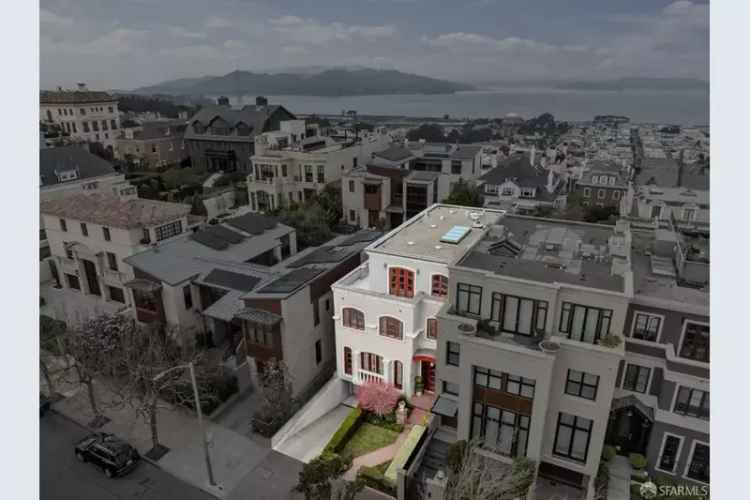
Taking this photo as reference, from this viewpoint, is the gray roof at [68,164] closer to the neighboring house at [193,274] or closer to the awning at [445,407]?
the neighboring house at [193,274]

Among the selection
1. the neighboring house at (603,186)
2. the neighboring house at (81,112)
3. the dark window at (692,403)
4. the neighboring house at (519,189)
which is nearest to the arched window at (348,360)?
the dark window at (692,403)

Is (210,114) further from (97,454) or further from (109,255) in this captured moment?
(97,454)

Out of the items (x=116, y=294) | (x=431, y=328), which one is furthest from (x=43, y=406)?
(x=431, y=328)

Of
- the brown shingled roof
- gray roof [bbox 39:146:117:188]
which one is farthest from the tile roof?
the brown shingled roof

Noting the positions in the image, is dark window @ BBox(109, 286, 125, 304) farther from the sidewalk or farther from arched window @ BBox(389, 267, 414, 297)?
arched window @ BBox(389, 267, 414, 297)

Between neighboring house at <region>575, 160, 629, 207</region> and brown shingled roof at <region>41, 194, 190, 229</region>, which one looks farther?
neighboring house at <region>575, 160, 629, 207</region>

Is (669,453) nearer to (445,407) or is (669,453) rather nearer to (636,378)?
(636,378)

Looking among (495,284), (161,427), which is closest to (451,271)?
(495,284)
